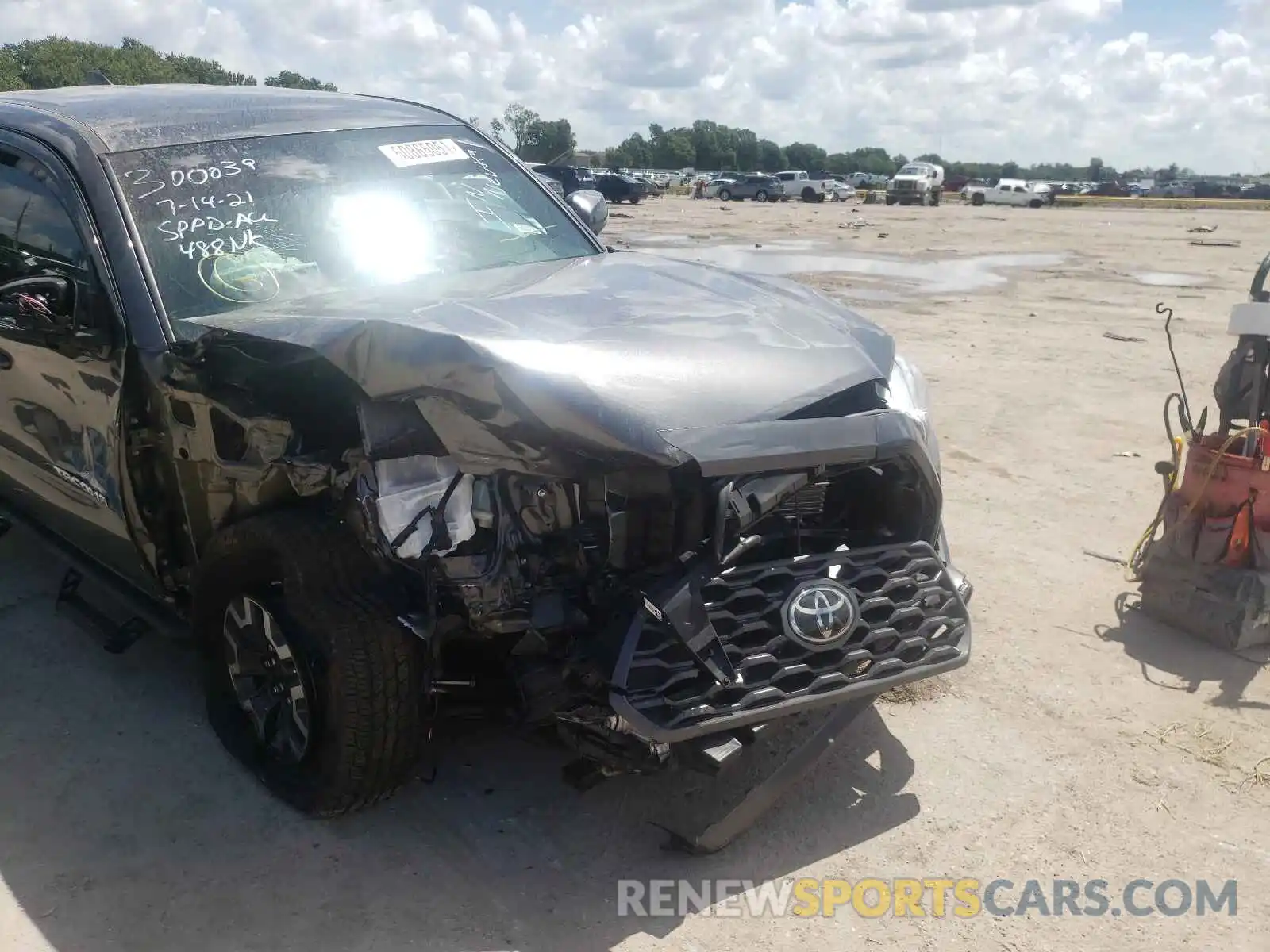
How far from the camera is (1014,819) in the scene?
2.99 m

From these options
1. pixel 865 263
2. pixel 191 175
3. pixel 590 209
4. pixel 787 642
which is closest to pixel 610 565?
Result: pixel 787 642

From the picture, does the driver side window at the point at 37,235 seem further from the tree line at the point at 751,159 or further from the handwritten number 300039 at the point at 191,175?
the tree line at the point at 751,159

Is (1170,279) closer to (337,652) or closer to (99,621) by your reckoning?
(99,621)

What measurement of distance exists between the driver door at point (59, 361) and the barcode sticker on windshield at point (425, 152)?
A: 3.55 feet

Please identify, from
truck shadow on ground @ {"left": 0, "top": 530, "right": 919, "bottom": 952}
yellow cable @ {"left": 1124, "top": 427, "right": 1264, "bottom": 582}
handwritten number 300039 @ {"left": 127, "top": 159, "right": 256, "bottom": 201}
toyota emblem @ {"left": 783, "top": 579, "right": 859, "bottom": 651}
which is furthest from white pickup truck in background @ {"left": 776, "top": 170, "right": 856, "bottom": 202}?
toyota emblem @ {"left": 783, "top": 579, "right": 859, "bottom": 651}

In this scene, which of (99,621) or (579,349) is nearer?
(579,349)

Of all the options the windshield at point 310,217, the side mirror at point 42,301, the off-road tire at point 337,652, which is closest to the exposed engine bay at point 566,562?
the off-road tire at point 337,652

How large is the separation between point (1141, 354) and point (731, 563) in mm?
7854

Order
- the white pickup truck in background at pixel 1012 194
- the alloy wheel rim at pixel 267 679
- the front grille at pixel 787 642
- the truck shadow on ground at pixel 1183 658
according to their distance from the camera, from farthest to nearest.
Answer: the white pickup truck in background at pixel 1012 194 < the truck shadow on ground at pixel 1183 658 < the alloy wheel rim at pixel 267 679 < the front grille at pixel 787 642

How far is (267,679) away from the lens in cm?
301

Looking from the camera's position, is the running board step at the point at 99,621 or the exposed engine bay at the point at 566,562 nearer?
the exposed engine bay at the point at 566,562

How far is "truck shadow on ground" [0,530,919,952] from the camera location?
258cm

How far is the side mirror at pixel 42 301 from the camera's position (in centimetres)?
315

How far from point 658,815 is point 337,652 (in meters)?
1.05
